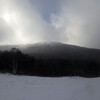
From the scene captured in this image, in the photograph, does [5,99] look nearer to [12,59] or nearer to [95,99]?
[95,99]

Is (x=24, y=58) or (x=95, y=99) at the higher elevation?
(x=24, y=58)

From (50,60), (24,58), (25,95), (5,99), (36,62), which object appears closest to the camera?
(5,99)

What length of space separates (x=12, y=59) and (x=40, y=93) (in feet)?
133

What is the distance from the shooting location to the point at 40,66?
74625mm

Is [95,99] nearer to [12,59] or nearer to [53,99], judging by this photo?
[53,99]

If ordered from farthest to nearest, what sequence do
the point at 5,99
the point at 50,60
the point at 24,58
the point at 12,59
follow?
1. the point at 50,60
2. the point at 24,58
3. the point at 12,59
4. the point at 5,99

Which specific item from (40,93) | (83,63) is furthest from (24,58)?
(40,93)

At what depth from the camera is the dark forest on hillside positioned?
49.9 m

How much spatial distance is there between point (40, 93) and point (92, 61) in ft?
221

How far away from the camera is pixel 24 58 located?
217ft

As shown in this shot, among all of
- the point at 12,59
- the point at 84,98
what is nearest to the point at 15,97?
the point at 84,98

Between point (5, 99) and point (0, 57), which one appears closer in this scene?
point (5, 99)

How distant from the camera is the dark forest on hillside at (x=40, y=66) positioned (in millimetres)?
49906

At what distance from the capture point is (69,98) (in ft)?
48.4
